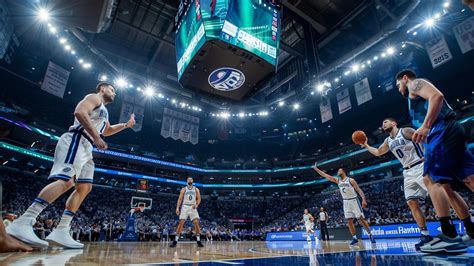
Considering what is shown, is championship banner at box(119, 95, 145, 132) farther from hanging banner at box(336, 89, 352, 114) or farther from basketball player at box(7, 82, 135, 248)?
basketball player at box(7, 82, 135, 248)

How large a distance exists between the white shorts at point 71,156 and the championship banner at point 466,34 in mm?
14187

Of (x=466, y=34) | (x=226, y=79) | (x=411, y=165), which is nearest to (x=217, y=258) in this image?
(x=411, y=165)

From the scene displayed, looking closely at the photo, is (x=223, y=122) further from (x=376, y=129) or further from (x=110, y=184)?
(x=376, y=129)

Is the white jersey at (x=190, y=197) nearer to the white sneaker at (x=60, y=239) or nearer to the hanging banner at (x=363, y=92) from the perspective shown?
the white sneaker at (x=60, y=239)

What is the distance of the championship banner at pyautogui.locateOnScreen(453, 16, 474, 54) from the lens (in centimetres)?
1032

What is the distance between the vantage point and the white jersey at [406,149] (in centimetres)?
420

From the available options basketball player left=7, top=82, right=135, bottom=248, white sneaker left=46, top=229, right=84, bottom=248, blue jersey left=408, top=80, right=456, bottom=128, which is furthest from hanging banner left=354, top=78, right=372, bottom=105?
white sneaker left=46, top=229, right=84, bottom=248

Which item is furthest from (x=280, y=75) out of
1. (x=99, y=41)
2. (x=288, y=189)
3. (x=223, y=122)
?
(x=288, y=189)

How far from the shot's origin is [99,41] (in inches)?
628

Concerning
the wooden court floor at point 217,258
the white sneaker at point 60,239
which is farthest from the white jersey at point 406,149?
the white sneaker at point 60,239

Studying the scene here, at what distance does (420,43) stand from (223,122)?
22242 mm

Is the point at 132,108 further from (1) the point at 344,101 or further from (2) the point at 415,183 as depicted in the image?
(2) the point at 415,183

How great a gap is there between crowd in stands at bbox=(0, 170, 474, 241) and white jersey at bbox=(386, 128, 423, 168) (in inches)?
390

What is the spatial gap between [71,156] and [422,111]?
4428mm
